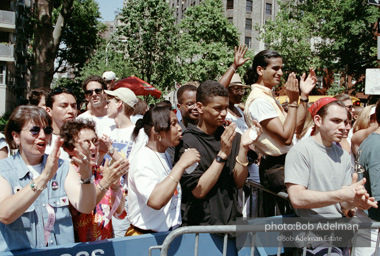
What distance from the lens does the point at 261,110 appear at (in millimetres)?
3697

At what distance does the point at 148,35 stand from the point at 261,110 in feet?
67.7

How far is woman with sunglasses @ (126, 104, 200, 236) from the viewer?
2699 mm

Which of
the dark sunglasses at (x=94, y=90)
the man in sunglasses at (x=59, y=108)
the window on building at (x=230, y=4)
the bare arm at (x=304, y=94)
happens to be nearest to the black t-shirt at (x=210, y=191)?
the bare arm at (x=304, y=94)

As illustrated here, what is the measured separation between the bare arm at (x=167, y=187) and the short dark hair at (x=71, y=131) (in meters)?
0.87

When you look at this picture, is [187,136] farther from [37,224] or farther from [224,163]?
[37,224]

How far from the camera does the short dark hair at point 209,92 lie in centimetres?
326

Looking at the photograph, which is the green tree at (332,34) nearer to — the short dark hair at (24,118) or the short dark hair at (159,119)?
the short dark hair at (159,119)

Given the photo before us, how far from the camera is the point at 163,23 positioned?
23.8 m

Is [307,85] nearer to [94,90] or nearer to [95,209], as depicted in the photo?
[95,209]

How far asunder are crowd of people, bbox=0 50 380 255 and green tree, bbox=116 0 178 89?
20002 mm

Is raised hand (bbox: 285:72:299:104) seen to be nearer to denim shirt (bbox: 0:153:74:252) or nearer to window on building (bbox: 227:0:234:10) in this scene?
denim shirt (bbox: 0:153:74:252)

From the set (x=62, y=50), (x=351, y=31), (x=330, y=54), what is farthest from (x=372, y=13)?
(x=62, y=50)

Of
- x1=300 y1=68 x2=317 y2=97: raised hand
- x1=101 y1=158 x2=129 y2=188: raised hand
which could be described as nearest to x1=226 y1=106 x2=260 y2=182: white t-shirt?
x1=300 y1=68 x2=317 y2=97: raised hand

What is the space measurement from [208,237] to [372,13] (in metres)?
23.9
